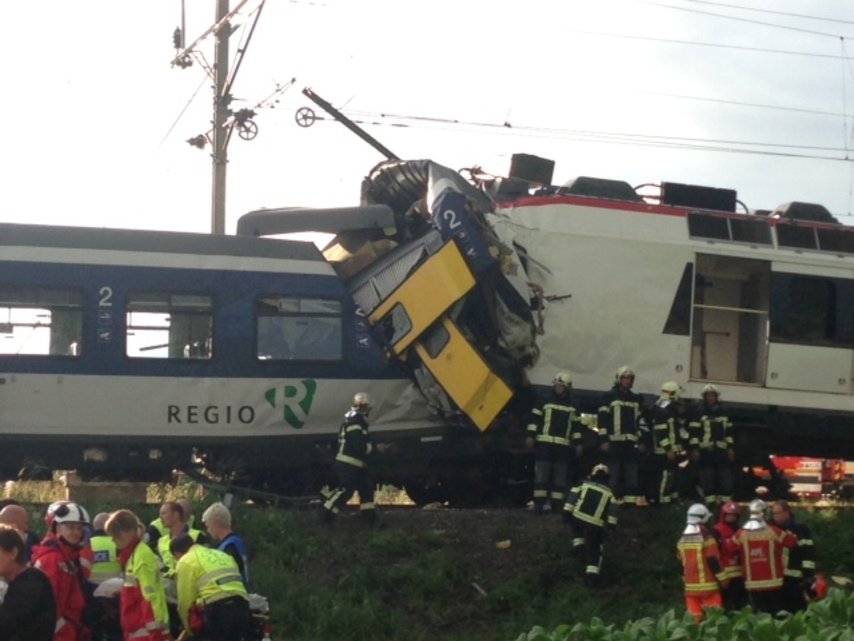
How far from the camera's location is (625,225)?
1872 centimetres

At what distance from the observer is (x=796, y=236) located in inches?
774

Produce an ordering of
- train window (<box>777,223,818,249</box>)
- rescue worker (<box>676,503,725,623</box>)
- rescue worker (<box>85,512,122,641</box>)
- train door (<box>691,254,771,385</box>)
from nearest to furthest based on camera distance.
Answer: rescue worker (<box>85,512,122,641</box>), rescue worker (<box>676,503,725,623</box>), train door (<box>691,254,771,385</box>), train window (<box>777,223,818,249</box>)

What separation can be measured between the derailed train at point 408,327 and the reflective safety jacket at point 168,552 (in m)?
6.03

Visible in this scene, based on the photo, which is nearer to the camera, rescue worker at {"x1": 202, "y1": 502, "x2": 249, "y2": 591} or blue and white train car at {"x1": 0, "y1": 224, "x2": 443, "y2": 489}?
rescue worker at {"x1": 202, "y1": 502, "x2": 249, "y2": 591}

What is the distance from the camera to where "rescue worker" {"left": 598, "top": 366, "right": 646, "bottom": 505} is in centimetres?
1747

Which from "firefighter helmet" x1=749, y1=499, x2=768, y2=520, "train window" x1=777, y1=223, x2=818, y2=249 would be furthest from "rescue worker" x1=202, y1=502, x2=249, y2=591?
"train window" x1=777, y1=223, x2=818, y2=249

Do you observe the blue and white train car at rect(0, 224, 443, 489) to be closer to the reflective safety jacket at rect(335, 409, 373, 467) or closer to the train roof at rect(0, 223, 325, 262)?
the train roof at rect(0, 223, 325, 262)

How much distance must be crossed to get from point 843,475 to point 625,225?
1363 cm

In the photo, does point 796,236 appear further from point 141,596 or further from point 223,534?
point 141,596

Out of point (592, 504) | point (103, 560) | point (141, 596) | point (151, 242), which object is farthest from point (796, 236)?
point (141, 596)

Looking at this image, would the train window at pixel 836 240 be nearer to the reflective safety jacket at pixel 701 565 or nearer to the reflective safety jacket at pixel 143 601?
the reflective safety jacket at pixel 701 565

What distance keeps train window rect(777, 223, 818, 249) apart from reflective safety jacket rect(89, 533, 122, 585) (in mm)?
11347

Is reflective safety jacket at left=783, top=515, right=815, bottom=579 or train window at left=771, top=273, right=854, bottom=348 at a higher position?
train window at left=771, top=273, right=854, bottom=348

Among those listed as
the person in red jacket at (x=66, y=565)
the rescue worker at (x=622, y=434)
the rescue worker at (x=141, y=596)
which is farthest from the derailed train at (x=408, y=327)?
the person in red jacket at (x=66, y=565)
